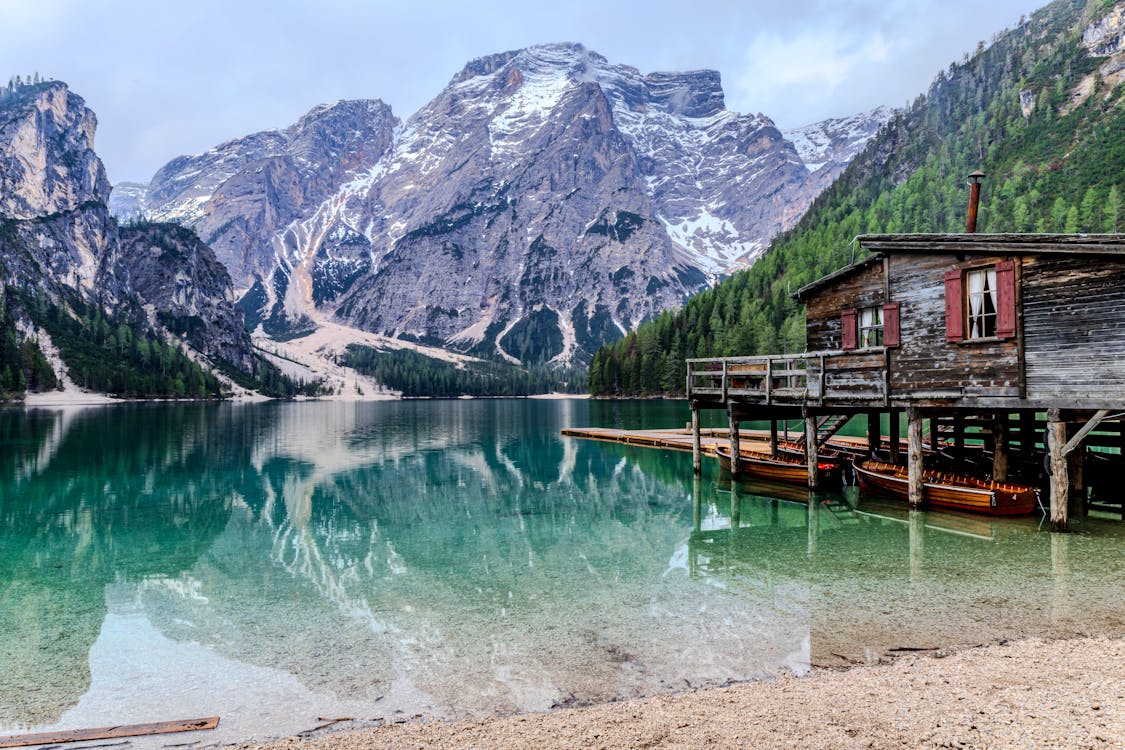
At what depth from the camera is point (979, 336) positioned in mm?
22656

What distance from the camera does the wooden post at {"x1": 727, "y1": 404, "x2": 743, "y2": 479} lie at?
111 feet

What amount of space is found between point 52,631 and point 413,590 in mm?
7790

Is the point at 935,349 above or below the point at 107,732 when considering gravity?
above

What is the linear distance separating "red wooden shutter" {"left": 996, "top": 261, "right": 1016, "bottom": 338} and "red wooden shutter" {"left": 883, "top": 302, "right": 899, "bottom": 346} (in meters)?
3.76

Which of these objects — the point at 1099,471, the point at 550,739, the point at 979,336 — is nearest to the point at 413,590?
the point at 550,739

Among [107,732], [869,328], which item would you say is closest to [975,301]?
[869,328]

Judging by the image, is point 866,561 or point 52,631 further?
point 866,561

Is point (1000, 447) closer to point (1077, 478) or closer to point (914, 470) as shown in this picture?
point (1077, 478)

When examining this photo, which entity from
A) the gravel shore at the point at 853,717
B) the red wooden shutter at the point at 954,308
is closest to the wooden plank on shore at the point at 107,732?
the gravel shore at the point at 853,717

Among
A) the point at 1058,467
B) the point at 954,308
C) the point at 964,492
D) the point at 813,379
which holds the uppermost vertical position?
the point at 954,308

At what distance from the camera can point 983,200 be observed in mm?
159500

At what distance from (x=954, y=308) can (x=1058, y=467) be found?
19.9 ft

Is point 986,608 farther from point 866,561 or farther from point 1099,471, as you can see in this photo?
point 1099,471

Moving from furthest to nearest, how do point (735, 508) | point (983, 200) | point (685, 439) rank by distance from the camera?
point (983, 200), point (685, 439), point (735, 508)
